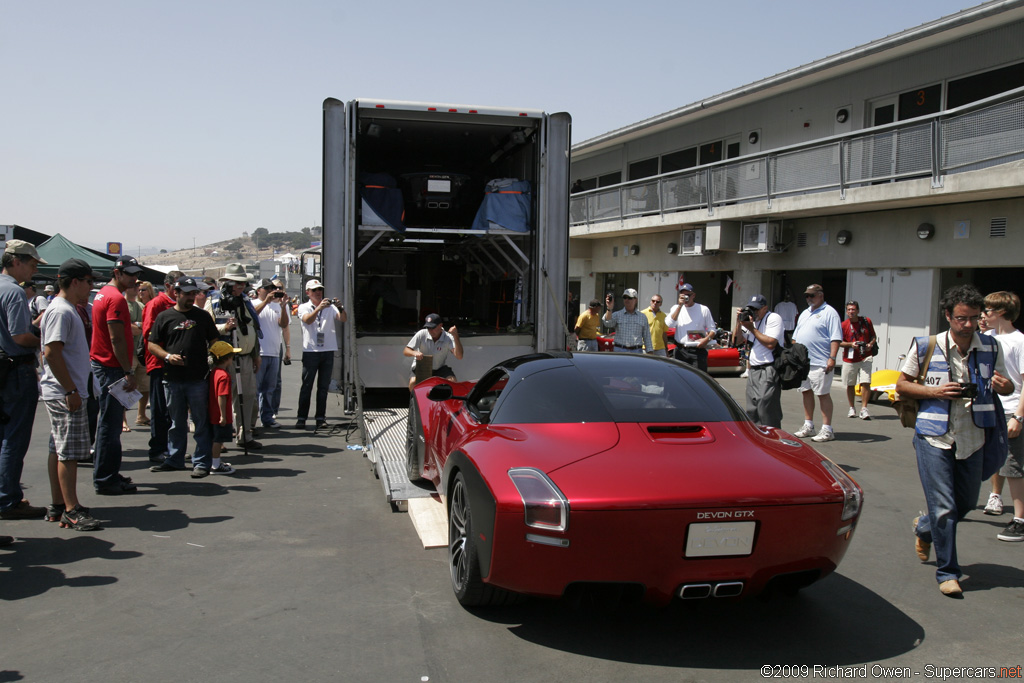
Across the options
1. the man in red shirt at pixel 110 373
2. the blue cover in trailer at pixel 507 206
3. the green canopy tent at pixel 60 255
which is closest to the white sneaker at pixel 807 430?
the blue cover in trailer at pixel 507 206

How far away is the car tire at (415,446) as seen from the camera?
6172 mm

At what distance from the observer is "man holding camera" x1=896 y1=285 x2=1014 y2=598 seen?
14.5 ft

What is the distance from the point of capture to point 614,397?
434 cm

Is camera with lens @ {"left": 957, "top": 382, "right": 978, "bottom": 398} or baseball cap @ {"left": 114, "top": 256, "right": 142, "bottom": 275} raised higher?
baseball cap @ {"left": 114, "top": 256, "right": 142, "bottom": 275}

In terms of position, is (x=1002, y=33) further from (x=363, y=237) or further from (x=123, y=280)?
(x=123, y=280)

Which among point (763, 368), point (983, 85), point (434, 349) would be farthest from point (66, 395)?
point (983, 85)

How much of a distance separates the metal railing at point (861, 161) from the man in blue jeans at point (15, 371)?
29.7 ft

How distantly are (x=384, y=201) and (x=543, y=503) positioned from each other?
7215mm

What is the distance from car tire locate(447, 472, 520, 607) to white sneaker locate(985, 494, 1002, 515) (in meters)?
4.54

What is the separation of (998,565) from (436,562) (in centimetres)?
374

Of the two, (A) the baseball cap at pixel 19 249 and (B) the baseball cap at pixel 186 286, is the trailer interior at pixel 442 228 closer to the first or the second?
(B) the baseball cap at pixel 186 286

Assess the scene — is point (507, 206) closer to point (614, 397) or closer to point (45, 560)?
point (614, 397)

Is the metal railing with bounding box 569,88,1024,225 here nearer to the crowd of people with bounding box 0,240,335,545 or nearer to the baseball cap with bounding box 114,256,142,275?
the crowd of people with bounding box 0,240,335,545

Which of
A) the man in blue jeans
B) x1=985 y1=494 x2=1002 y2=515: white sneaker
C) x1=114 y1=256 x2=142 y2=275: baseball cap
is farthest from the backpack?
the man in blue jeans
